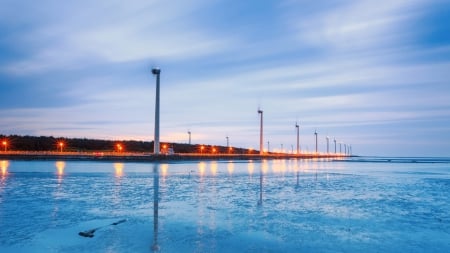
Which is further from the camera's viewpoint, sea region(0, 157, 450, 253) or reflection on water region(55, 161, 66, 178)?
reflection on water region(55, 161, 66, 178)

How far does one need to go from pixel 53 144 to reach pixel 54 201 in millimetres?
163170

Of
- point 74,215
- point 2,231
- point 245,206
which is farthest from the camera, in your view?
point 245,206

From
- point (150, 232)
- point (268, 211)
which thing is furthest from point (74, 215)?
point (268, 211)

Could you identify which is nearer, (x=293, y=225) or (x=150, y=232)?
(x=150, y=232)

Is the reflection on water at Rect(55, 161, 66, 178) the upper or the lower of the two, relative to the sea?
upper

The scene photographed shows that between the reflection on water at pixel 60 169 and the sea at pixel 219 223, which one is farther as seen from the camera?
the reflection on water at pixel 60 169

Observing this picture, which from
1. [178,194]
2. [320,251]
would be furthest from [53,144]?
[320,251]

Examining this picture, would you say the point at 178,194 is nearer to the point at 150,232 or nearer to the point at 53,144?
the point at 150,232

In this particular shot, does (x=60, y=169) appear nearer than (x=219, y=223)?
No

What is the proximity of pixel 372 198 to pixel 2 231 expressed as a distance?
14.4 metres

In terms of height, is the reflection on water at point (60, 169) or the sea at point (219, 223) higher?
the reflection on water at point (60, 169)

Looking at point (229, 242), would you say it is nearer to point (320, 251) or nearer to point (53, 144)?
point (320, 251)

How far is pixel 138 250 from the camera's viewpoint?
794cm

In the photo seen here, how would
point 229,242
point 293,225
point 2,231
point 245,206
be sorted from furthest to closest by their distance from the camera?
point 245,206, point 293,225, point 2,231, point 229,242
